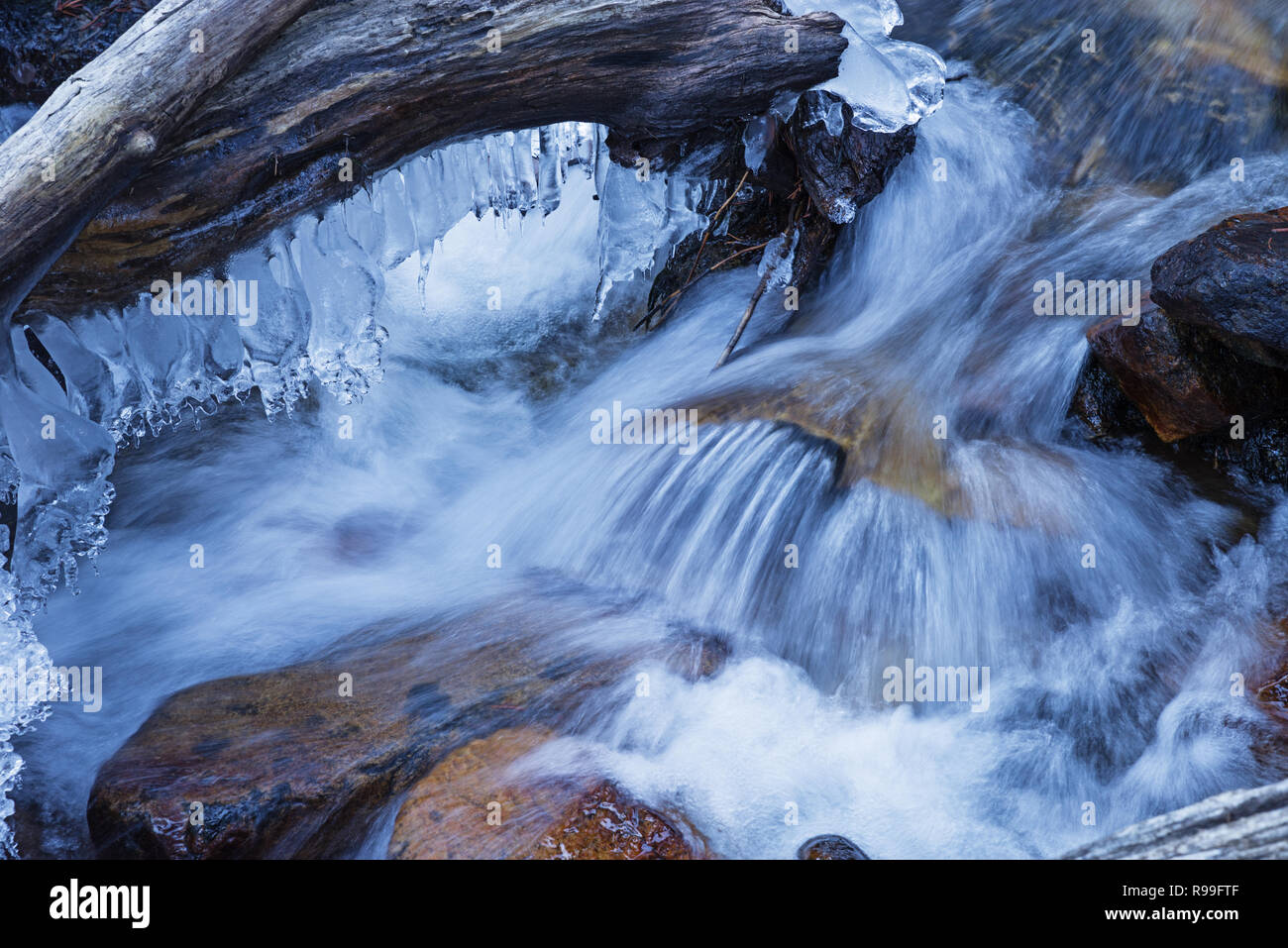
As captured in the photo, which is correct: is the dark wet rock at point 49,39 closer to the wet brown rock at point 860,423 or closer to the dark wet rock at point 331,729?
the dark wet rock at point 331,729

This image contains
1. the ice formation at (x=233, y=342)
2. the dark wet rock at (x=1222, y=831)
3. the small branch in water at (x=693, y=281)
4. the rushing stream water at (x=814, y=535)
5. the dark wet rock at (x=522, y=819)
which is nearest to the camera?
the dark wet rock at (x=1222, y=831)

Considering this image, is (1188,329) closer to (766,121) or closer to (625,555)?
(766,121)

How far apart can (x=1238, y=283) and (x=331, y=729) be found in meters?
3.52

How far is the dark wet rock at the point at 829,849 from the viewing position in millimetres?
3115

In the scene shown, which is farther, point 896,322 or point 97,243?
point 896,322

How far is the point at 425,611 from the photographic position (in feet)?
14.0

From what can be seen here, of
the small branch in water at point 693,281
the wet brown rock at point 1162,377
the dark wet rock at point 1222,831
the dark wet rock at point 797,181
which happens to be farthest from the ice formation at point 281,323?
the dark wet rock at point 1222,831

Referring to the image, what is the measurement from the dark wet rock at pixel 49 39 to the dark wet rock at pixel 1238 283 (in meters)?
4.66

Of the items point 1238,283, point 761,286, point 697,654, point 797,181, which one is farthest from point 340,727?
point 1238,283

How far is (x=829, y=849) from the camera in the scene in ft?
10.3

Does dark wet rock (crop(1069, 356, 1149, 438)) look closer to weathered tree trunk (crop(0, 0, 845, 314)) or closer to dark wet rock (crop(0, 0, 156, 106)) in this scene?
weathered tree trunk (crop(0, 0, 845, 314))

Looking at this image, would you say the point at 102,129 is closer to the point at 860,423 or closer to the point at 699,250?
the point at 699,250

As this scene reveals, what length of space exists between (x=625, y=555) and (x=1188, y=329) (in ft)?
7.87
